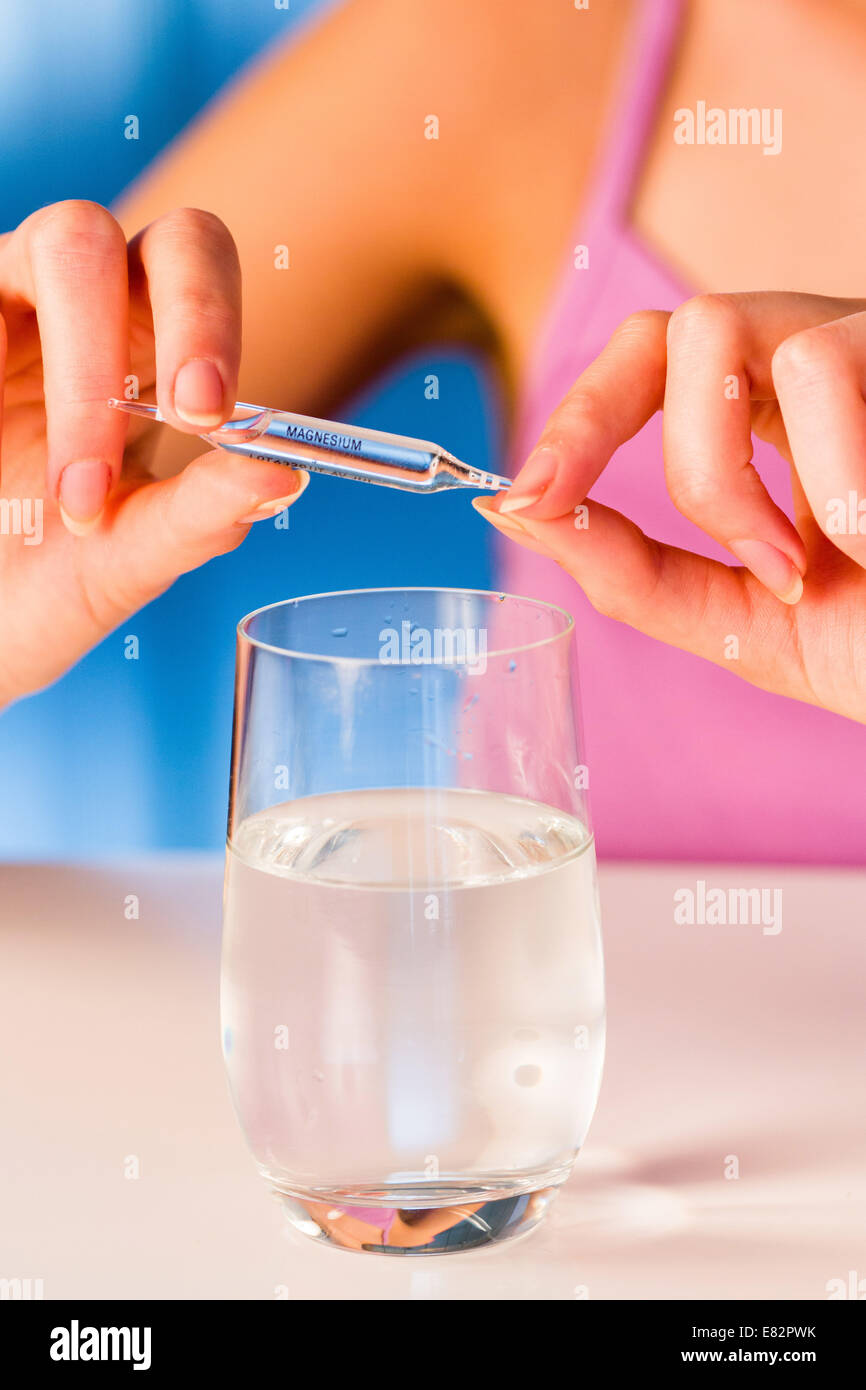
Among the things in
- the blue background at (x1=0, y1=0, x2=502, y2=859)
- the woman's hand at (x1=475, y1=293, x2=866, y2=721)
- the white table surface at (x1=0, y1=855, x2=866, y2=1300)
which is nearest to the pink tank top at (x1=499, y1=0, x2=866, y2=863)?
the blue background at (x1=0, y1=0, x2=502, y2=859)

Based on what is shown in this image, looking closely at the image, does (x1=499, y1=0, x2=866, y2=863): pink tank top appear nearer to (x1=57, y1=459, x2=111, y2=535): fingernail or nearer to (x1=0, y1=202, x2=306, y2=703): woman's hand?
(x1=0, y1=202, x2=306, y2=703): woman's hand

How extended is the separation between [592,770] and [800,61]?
2.52 ft

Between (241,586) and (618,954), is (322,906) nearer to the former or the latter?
(618,954)

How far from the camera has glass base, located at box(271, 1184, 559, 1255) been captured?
0.63m

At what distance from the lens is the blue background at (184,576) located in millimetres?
1445

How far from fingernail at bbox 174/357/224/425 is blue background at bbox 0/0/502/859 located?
66 cm

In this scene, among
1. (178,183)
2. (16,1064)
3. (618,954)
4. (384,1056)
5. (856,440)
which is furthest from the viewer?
(178,183)

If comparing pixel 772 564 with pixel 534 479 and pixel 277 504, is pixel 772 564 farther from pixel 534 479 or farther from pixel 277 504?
pixel 277 504

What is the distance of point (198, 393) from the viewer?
810 mm

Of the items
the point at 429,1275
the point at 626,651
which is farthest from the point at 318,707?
the point at 626,651

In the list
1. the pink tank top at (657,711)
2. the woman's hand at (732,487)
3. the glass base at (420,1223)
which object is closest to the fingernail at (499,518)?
the woman's hand at (732,487)

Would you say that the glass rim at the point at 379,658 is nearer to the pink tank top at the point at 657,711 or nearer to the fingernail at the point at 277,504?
the fingernail at the point at 277,504

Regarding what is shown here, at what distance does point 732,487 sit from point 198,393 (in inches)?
12.3

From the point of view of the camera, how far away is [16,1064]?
2.86 ft
